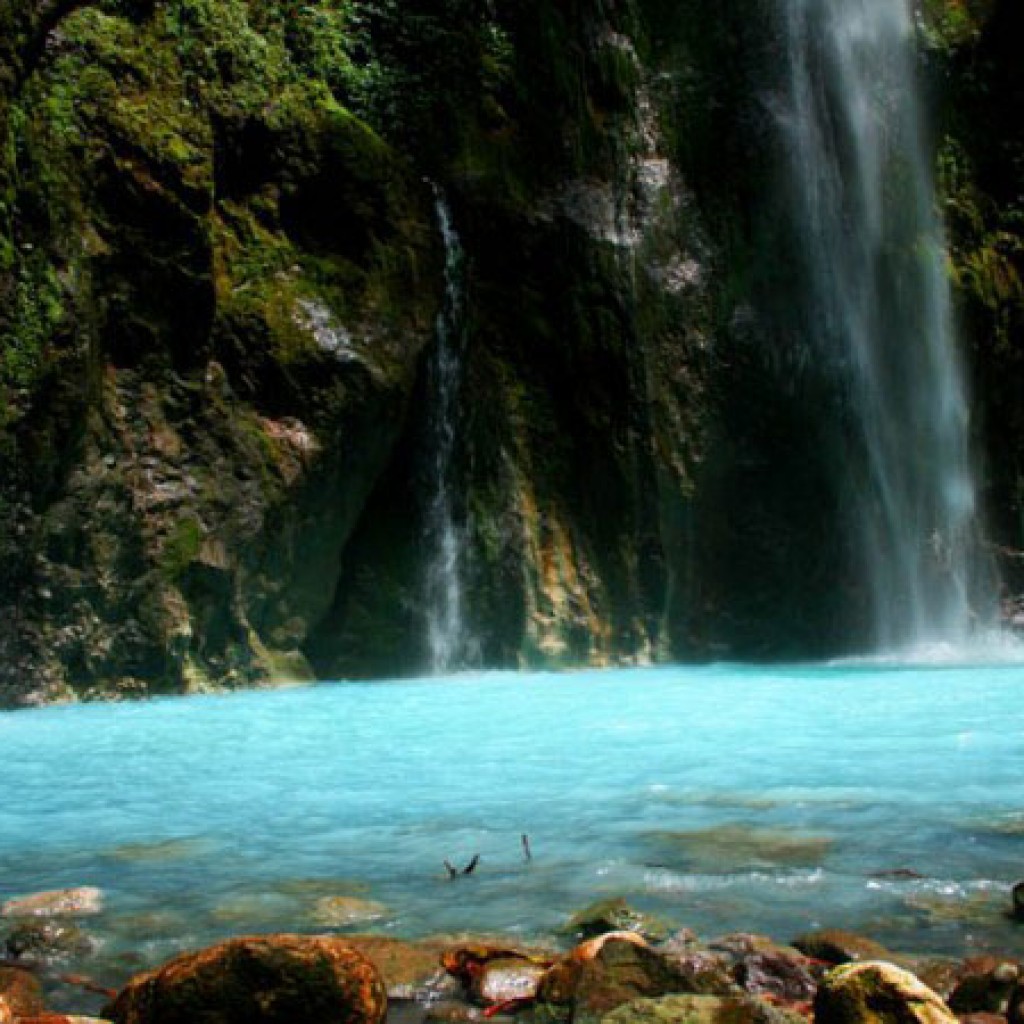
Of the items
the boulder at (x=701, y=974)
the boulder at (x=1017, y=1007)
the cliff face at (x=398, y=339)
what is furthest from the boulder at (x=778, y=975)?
the cliff face at (x=398, y=339)

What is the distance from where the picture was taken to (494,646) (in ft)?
43.5

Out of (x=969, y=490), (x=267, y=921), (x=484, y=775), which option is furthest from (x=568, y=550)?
(x=267, y=921)

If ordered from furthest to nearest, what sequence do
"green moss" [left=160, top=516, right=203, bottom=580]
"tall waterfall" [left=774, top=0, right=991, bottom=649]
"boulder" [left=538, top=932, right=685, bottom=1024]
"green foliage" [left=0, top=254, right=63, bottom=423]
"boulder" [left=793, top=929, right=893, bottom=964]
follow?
"tall waterfall" [left=774, top=0, right=991, bottom=649]
"green moss" [left=160, top=516, right=203, bottom=580]
"green foliage" [left=0, top=254, right=63, bottom=423]
"boulder" [left=793, top=929, right=893, bottom=964]
"boulder" [left=538, top=932, right=685, bottom=1024]

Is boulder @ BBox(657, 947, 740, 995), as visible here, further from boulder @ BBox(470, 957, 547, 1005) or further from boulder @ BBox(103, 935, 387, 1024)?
boulder @ BBox(103, 935, 387, 1024)

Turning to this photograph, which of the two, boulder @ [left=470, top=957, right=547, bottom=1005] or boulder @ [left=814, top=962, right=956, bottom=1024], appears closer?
boulder @ [left=814, top=962, right=956, bottom=1024]

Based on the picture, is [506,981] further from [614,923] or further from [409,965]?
[614,923]

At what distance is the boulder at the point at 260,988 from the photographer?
2.51 m

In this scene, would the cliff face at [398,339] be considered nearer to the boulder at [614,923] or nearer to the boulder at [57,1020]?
the boulder at [614,923]

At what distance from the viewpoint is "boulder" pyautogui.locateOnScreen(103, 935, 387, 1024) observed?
2.51 metres

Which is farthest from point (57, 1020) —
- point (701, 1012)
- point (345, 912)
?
point (701, 1012)

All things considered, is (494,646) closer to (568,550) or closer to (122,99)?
(568,550)

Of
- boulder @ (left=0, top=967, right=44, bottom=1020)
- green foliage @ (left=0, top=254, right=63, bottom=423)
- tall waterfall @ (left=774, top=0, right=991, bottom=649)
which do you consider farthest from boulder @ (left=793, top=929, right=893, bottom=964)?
tall waterfall @ (left=774, top=0, right=991, bottom=649)

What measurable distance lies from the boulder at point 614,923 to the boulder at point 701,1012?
0.71 meters

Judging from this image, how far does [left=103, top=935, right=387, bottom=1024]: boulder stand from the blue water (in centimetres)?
66
